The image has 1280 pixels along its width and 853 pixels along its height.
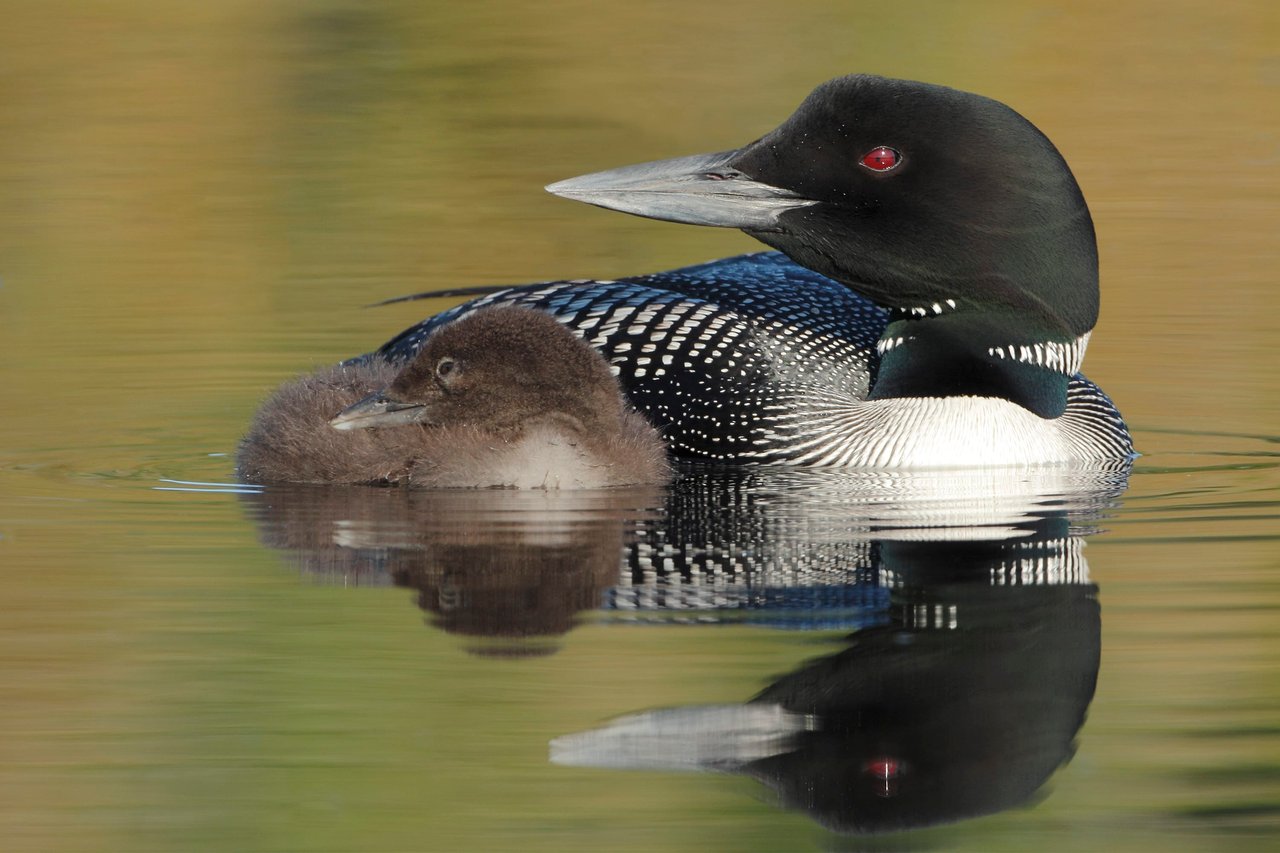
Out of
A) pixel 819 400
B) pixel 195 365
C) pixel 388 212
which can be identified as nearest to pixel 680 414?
pixel 819 400

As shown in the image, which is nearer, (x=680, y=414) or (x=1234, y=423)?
(x=680, y=414)

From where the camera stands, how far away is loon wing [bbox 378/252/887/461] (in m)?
5.84

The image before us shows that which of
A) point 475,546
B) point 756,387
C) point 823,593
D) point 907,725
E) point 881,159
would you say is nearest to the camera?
point 907,725

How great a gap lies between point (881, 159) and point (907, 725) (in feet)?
8.74

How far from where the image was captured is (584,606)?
162 inches

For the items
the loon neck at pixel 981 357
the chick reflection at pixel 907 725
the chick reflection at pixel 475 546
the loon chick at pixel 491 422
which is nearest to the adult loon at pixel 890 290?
the loon neck at pixel 981 357

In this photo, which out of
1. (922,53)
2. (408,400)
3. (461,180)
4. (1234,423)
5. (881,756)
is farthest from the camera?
(922,53)

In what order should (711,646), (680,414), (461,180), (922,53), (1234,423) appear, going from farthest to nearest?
(922,53), (461,180), (1234,423), (680,414), (711,646)

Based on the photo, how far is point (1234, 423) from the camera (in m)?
6.53

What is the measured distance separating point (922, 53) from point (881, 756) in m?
10.5

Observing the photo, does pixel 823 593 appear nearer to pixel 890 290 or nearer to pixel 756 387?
pixel 756 387

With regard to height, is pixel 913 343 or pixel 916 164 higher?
pixel 916 164

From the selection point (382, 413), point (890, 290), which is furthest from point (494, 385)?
point (890, 290)

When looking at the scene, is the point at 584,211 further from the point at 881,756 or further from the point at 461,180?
the point at 881,756
